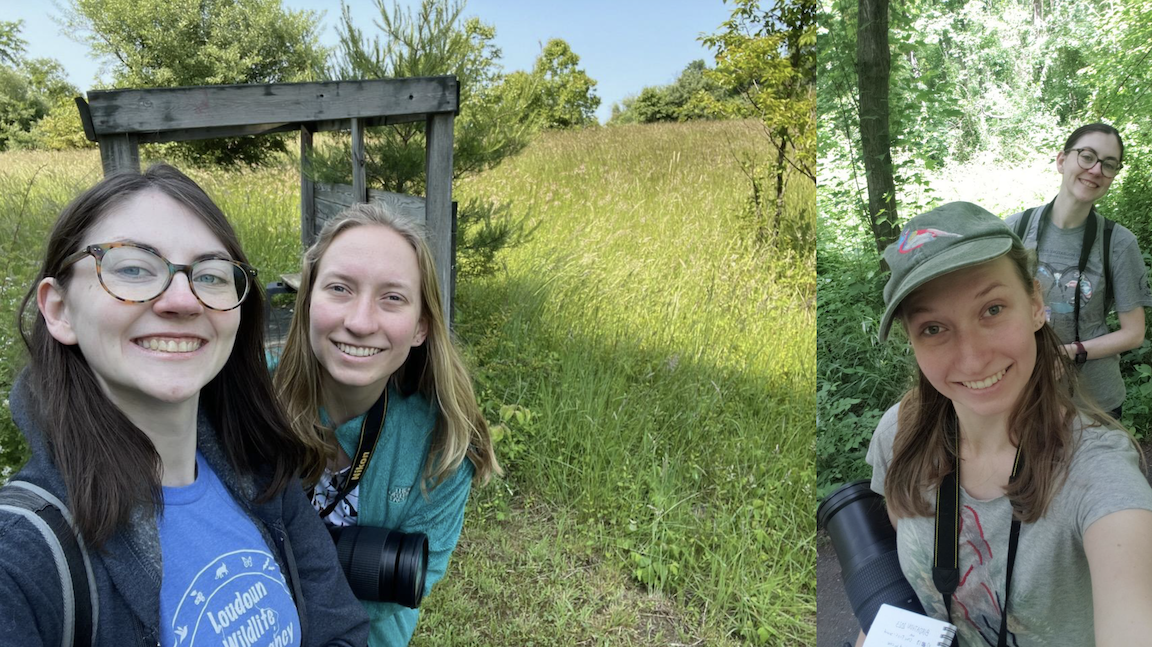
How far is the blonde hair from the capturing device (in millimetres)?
2016

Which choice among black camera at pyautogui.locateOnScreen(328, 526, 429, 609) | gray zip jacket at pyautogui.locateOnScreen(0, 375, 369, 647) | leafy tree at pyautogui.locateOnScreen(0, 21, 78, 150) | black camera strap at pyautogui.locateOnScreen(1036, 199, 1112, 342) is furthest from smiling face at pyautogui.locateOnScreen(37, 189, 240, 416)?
leafy tree at pyautogui.locateOnScreen(0, 21, 78, 150)

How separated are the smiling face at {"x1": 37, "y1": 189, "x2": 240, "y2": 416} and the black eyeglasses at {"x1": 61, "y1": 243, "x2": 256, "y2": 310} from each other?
11 millimetres

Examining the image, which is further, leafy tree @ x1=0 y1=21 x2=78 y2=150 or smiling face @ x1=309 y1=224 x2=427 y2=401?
leafy tree @ x1=0 y1=21 x2=78 y2=150

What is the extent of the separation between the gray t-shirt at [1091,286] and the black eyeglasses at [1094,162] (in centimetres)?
7

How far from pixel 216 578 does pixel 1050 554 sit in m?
1.28

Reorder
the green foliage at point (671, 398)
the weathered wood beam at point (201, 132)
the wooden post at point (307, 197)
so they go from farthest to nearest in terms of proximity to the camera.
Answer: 1. the wooden post at point (307, 197)
2. the green foliage at point (671, 398)
3. the weathered wood beam at point (201, 132)

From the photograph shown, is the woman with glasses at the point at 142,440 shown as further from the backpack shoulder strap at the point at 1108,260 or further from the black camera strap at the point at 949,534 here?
the backpack shoulder strap at the point at 1108,260

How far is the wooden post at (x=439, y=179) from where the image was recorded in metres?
3.49

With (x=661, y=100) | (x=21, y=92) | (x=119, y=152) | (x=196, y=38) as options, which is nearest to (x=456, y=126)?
(x=119, y=152)

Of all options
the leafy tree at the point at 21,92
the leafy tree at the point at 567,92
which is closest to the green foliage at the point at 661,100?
the leafy tree at the point at 567,92

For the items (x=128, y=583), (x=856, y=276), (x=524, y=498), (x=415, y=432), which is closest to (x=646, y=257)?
(x=524, y=498)

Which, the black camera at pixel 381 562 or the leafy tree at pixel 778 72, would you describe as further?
the leafy tree at pixel 778 72

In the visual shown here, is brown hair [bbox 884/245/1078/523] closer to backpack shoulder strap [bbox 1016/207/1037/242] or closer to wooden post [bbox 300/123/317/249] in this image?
backpack shoulder strap [bbox 1016/207/1037/242]

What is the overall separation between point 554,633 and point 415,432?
1.65m
